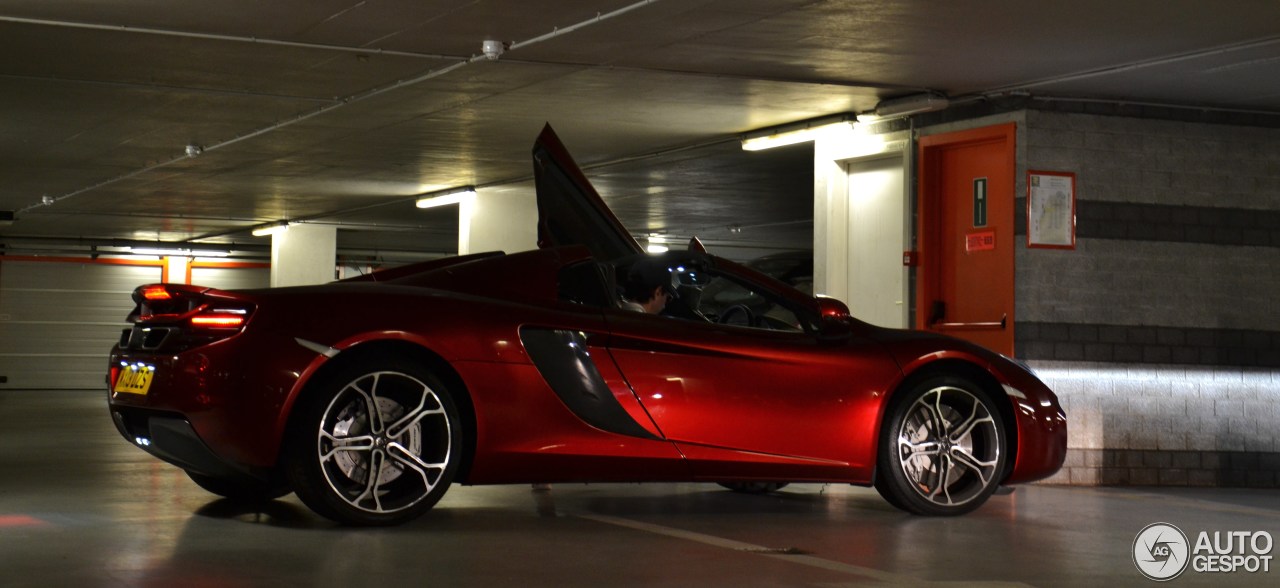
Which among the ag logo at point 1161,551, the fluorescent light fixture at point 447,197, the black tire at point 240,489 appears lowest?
the ag logo at point 1161,551

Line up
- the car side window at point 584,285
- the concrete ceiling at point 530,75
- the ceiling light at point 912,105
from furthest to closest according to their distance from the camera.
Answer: the ceiling light at point 912,105 → the concrete ceiling at point 530,75 → the car side window at point 584,285

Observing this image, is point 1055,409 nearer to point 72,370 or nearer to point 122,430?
point 122,430

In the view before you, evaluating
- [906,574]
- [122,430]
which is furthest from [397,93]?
[906,574]

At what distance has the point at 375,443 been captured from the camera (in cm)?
532

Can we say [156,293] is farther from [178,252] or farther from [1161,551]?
[178,252]

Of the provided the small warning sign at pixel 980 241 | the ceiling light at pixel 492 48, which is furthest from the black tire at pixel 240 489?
the small warning sign at pixel 980 241

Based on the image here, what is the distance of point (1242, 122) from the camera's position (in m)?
10.2

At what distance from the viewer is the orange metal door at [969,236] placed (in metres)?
9.98

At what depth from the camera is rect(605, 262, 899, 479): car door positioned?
5.74 meters

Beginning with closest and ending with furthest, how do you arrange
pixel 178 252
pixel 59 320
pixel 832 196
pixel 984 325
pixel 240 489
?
pixel 240 489
pixel 984 325
pixel 832 196
pixel 59 320
pixel 178 252

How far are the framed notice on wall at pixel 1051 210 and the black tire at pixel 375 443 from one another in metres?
5.70

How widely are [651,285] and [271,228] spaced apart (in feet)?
66.9

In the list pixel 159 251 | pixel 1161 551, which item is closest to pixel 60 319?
pixel 159 251

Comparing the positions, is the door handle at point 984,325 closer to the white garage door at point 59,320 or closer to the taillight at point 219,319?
the taillight at point 219,319
